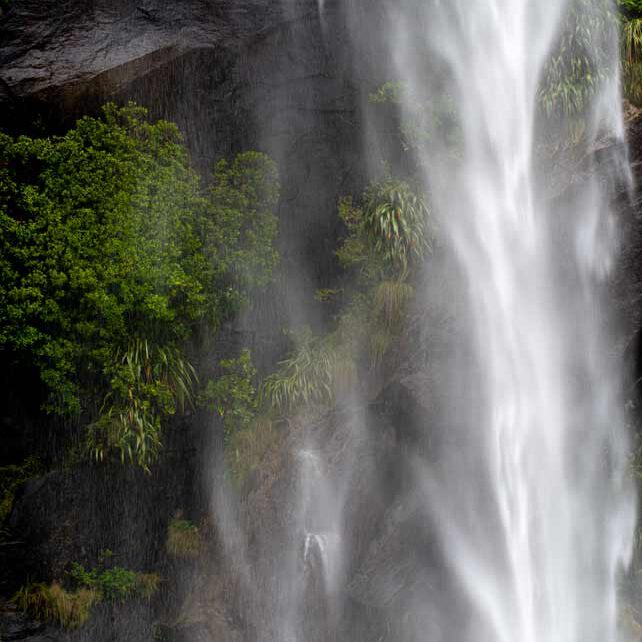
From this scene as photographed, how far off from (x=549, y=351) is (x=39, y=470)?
829 cm

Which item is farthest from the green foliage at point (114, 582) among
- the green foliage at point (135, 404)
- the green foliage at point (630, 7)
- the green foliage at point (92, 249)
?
the green foliage at point (630, 7)

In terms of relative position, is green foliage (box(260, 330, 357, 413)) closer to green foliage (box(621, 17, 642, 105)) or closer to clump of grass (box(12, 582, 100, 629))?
clump of grass (box(12, 582, 100, 629))

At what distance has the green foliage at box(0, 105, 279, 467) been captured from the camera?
9.47 meters

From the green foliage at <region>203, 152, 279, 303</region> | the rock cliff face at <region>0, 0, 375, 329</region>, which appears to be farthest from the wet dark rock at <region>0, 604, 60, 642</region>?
the rock cliff face at <region>0, 0, 375, 329</region>

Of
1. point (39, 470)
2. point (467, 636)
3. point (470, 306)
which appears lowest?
point (467, 636)

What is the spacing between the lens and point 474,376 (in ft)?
34.7

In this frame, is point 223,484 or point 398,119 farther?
point 398,119

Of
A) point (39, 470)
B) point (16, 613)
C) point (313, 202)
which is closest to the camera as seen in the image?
point (16, 613)

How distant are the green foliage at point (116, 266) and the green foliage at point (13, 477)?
1149 mm

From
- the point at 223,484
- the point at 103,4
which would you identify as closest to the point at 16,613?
the point at 223,484

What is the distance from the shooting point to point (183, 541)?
1054 cm

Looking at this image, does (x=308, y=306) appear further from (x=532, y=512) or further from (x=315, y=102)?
(x=532, y=512)

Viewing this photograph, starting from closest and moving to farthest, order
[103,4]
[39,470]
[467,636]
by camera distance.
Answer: [467,636] → [39,470] → [103,4]

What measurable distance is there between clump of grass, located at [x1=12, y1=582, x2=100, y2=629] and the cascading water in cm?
518
